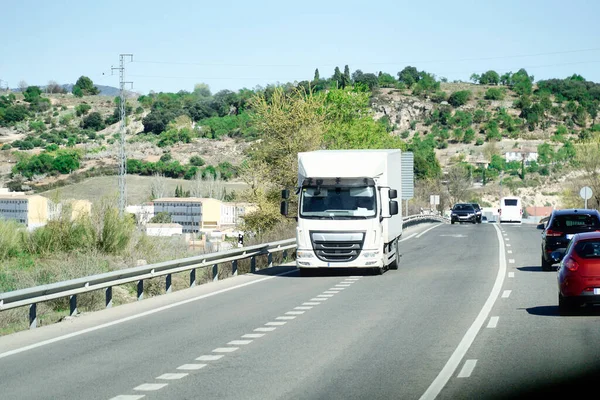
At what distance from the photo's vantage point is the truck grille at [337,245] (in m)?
25.8

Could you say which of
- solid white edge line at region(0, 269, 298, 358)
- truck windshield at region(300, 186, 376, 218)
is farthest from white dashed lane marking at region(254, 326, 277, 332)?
truck windshield at region(300, 186, 376, 218)

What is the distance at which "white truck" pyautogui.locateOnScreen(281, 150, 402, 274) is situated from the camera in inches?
1015

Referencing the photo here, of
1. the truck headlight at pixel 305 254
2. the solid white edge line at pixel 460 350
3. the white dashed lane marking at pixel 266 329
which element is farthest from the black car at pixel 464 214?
the white dashed lane marking at pixel 266 329

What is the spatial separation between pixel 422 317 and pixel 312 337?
2964 mm

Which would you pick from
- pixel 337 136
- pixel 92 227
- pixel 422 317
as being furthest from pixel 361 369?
pixel 337 136

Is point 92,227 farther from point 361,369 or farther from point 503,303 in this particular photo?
point 361,369

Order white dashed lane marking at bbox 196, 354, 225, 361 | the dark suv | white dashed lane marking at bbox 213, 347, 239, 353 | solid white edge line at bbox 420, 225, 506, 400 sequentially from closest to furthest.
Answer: solid white edge line at bbox 420, 225, 506, 400
white dashed lane marking at bbox 196, 354, 225, 361
white dashed lane marking at bbox 213, 347, 239, 353
the dark suv

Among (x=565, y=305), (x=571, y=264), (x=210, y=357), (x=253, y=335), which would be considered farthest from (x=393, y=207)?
(x=210, y=357)

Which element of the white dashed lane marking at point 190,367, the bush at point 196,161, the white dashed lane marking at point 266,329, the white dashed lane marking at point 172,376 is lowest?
the white dashed lane marking at point 266,329

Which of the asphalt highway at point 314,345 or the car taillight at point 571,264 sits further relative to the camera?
the car taillight at point 571,264

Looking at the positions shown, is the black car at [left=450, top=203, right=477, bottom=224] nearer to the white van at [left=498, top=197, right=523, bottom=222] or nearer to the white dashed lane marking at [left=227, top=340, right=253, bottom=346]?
the white van at [left=498, top=197, right=523, bottom=222]

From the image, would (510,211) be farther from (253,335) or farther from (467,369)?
(467,369)

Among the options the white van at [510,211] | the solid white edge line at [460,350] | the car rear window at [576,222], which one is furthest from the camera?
the white van at [510,211]

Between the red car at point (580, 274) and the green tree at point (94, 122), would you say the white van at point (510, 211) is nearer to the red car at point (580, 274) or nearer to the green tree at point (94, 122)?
the red car at point (580, 274)
